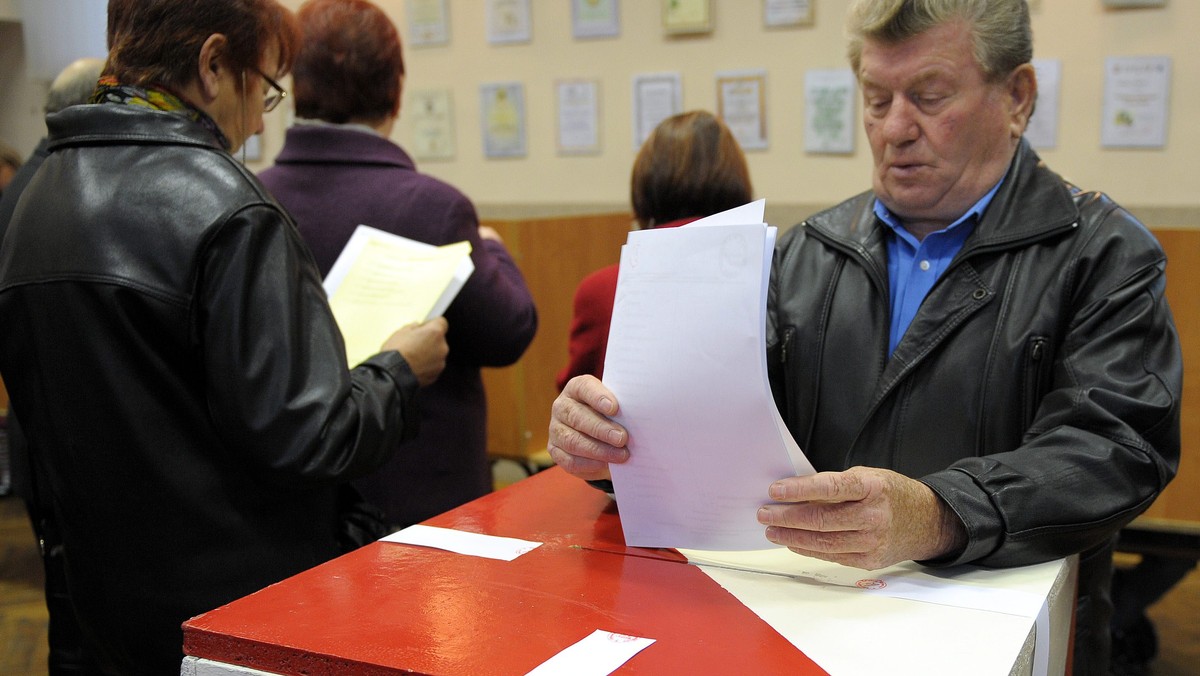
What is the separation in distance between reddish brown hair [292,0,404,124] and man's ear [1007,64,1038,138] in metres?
1.37

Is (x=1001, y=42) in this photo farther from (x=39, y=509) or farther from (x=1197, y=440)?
(x=1197, y=440)

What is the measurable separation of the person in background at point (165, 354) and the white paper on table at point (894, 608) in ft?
2.18

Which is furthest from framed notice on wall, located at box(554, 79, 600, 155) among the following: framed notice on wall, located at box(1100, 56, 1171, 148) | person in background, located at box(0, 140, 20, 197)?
person in background, located at box(0, 140, 20, 197)

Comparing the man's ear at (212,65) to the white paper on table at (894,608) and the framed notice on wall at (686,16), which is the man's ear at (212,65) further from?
the framed notice on wall at (686,16)

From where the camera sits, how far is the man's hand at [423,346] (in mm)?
2016

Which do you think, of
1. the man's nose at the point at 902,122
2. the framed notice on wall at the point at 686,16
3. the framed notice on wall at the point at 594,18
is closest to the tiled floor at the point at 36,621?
the man's nose at the point at 902,122

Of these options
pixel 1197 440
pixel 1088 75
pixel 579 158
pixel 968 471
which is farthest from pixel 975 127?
pixel 579 158

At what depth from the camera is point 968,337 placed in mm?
1659

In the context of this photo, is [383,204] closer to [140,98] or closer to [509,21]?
[140,98]

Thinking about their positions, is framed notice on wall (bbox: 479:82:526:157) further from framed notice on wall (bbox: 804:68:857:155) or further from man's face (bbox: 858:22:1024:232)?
man's face (bbox: 858:22:1024:232)

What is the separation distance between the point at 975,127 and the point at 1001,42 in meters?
0.13

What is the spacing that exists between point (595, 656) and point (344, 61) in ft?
5.68

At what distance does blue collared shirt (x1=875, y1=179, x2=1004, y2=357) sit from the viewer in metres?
1.75

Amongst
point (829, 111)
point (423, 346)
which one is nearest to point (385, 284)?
point (423, 346)
